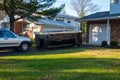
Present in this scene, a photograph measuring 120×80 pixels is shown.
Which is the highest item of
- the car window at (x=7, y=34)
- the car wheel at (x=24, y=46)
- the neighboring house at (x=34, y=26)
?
the neighboring house at (x=34, y=26)

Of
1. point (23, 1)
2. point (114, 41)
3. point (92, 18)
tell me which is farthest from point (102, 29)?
A: point (23, 1)

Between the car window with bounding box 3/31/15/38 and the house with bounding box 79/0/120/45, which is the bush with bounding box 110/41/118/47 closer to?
the house with bounding box 79/0/120/45

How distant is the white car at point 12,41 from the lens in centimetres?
2223

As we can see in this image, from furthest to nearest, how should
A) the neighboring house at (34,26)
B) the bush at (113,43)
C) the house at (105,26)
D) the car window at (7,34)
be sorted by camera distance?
the neighboring house at (34,26) → the house at (105,26) → the bush at (113,43) → the car window at (7,34)

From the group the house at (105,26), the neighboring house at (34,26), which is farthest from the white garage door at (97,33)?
the neighboring house at (34,26)

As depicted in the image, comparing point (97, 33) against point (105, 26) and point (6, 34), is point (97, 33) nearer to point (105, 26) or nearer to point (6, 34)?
point (105, 26)

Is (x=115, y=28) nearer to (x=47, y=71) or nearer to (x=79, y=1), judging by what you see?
(x=47, y=71)

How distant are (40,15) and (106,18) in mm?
7077

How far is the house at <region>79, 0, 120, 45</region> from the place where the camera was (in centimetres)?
2909

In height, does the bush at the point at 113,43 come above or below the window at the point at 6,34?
below

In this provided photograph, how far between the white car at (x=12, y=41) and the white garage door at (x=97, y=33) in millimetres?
9935

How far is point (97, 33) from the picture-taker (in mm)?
31844

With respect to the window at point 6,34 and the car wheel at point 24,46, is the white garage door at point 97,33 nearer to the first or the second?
the car wheel at point 24,46

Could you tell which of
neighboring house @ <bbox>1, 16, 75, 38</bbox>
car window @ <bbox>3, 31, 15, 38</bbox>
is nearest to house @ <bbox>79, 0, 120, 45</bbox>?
car window @ <bbox>3, 31, 15, 38</bbox>
